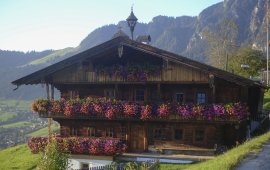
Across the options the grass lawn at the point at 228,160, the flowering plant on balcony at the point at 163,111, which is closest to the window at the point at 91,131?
the flowering plant on balcony at the point at 163,111

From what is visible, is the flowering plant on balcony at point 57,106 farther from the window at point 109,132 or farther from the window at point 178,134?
the window at point 178,134

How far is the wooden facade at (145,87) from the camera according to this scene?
1086 inches

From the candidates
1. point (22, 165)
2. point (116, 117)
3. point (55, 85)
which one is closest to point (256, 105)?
point (116, 117)

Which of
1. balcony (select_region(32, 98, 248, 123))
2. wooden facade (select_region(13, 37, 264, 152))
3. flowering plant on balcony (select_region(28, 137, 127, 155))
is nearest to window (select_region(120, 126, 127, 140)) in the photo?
wooden facade (select_region(13, 37, 264, 152))

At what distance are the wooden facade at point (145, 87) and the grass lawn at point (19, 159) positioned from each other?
13.4 ft

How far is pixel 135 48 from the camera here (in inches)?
1099

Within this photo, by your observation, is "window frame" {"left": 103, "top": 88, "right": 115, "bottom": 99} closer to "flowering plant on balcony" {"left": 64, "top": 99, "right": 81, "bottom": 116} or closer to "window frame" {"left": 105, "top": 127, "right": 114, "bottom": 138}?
"window frame" {"left": 105, "top": 127, "right": 114, "bottom": 138}

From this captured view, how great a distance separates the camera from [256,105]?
3534 centimetres

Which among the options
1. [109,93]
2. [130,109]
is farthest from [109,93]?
[130,109]

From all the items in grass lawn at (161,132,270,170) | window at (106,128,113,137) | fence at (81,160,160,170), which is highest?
window at (106,128,113,137)

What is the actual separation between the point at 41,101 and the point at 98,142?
545cm

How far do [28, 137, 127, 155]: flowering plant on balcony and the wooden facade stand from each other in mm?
1742

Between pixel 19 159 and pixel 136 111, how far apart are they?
45.5 ft

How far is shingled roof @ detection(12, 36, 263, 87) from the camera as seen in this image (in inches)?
1021
